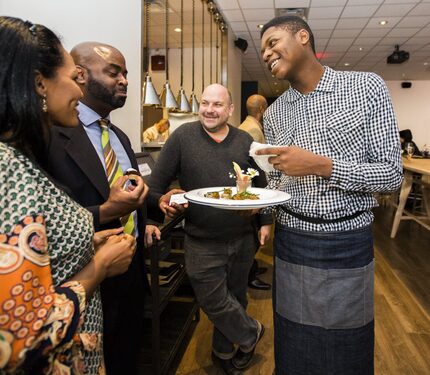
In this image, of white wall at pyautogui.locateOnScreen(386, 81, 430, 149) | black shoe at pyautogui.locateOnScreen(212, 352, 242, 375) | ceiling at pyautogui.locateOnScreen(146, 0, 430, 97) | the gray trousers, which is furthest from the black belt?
white wall at pyautogui.locateOnScreen(386, 81, 430, 149)

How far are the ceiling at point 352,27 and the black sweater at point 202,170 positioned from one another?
358 cm

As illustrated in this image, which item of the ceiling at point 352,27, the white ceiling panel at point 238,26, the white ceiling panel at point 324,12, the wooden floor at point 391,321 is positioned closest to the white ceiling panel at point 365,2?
the ceiling at point 352,27

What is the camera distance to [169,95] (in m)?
2.99

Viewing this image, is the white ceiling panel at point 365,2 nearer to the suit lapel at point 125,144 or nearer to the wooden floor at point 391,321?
the wooden floor at point 391,321

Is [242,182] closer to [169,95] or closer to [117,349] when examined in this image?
[117,349]

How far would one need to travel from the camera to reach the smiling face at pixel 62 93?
814 mm

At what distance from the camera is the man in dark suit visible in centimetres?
116

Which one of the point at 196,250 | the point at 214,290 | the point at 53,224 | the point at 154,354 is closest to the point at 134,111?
the point at 196,250

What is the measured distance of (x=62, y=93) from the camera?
2.77ft

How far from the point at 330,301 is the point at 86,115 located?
114cm

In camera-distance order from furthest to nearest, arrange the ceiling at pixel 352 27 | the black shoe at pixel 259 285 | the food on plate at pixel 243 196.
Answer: the ceiling at pixel 352 27
the black shoe at pixel 259 285
the food on plate at pixel 243 196

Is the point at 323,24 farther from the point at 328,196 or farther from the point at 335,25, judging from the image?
Result: the point at 328,196

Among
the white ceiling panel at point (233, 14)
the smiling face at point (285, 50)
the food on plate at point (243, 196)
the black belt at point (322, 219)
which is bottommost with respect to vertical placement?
the black belt at point (322, 219)

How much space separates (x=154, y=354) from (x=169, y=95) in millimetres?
2053
